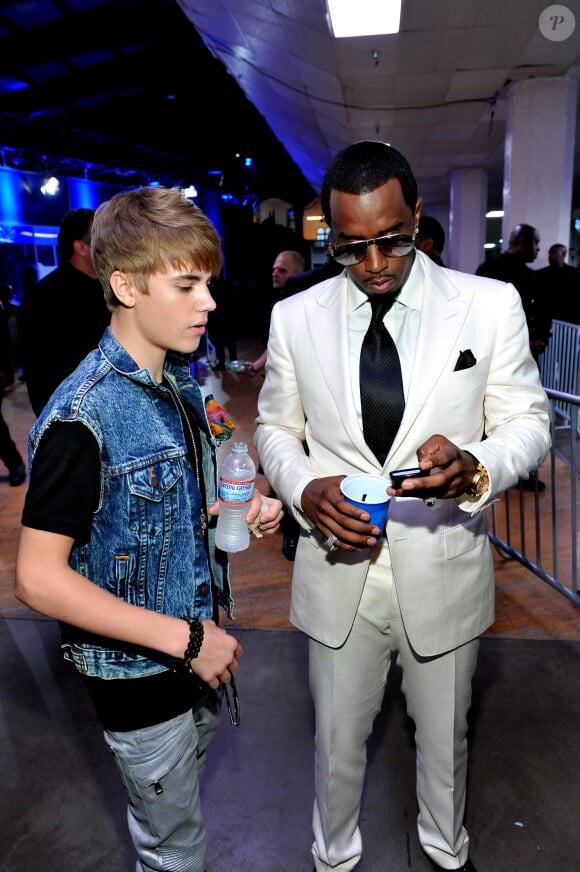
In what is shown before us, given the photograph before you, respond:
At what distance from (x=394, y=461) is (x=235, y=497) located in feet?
1.66

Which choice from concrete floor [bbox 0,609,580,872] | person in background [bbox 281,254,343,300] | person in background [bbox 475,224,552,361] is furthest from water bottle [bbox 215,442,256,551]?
person in background [bbox 475,224,552,361]

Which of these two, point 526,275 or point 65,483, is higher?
point 526,275

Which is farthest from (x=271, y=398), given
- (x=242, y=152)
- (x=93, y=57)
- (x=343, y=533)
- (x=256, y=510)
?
(x=242, y=152)

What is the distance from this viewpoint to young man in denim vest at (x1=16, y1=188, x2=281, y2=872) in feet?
4.41

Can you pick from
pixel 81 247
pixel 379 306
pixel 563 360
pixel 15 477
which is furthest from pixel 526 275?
pixel 15 477

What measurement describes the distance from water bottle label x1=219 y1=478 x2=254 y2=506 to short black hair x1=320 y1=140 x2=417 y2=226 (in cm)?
85

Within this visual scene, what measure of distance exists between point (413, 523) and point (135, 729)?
909 millimetres

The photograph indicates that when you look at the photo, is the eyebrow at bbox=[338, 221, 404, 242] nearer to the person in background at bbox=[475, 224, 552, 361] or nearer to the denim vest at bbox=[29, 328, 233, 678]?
the denim vest at bbox=[29, 328, 233, 678]

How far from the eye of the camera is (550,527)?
17.2ft

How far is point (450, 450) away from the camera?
1.62 meters

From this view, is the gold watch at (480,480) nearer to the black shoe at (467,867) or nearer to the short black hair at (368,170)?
the short black hair at (368,170)

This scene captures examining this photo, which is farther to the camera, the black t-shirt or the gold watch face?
the gold watch face

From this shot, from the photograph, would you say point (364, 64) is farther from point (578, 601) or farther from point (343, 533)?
point (343, 533)

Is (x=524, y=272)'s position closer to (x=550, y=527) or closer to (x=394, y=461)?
(x=550, y=527)
